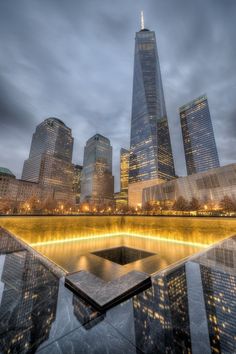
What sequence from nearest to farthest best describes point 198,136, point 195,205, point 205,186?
point 195,205
point 205,186
point 198,136

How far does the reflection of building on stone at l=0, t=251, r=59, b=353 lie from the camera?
7.37 feet

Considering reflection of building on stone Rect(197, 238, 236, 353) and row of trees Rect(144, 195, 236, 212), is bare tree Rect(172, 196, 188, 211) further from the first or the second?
reflection of building on stone Rect(197, 238, 236, 353)

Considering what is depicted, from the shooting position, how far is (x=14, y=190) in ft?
376

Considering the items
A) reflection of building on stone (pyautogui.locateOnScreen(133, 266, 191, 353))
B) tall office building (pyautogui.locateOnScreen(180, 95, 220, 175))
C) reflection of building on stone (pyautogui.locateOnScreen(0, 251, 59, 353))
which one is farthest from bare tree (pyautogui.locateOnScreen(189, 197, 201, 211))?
tall office building (pyautogui.locateOnScreen(180, 95, 220, 175))

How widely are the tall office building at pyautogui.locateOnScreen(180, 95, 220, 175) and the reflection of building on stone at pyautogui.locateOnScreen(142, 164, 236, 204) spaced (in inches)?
3786

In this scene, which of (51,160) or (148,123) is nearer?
(148,123)

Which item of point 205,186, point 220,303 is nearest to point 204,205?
point 205,186

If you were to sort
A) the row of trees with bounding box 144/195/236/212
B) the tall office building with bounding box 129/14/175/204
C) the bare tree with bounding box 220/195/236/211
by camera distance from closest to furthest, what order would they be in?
1. the bare tree with bounding box 220/195/236/211
2. the row of trees with bounding box 144/195/236/212
3. the tall office building with bounding box 129/14/175/204

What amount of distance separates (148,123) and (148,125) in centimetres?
166

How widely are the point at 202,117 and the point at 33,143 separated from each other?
610ft

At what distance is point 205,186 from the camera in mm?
69812

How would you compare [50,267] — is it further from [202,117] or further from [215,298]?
[202,117]

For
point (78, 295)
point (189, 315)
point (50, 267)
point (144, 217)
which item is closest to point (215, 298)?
point (189, 315)

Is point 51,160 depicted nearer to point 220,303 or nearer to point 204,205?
point 204,205
